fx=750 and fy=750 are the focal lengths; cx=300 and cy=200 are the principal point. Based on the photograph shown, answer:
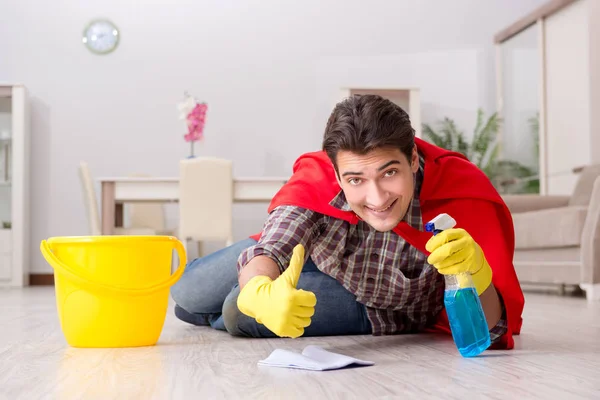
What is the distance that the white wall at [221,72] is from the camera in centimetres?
587

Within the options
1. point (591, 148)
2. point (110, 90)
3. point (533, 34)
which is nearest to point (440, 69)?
point (533, 34)

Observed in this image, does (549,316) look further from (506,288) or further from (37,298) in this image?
(37,298)

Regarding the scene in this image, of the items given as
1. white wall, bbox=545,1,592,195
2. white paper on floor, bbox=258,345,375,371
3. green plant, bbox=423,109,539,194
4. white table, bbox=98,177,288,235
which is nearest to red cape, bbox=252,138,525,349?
white paper on floor, bbox=258,345,375,371

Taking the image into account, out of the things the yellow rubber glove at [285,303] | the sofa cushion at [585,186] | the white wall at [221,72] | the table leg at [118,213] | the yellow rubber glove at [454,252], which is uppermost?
the white wall at [221,72]

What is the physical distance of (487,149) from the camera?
6125 mm

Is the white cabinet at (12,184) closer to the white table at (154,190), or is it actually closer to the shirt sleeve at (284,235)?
the white table at (154,190)

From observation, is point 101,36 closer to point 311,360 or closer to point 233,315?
point 233,315

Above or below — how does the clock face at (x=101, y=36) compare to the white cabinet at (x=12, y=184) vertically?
above

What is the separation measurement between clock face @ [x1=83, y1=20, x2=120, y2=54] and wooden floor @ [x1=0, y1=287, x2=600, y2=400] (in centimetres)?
425

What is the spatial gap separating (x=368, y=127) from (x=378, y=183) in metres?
0.10

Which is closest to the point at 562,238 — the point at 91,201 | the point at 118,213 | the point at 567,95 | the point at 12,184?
the point at 567,95

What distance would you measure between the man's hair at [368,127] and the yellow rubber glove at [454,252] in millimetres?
187

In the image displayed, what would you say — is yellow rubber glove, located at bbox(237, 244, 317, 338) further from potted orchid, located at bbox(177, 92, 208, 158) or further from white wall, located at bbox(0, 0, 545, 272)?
white wall, located at bbox(0, 0, 545, 272)

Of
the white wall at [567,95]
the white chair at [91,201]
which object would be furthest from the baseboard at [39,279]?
the white wall at [567,95]
